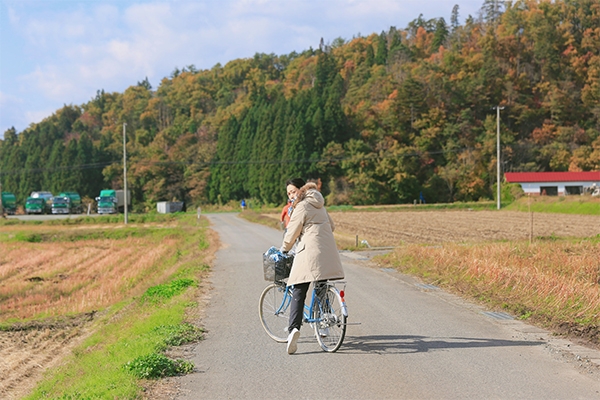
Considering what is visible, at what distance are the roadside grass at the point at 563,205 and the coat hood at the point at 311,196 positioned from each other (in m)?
39.3

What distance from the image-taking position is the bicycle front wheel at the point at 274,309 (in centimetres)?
835

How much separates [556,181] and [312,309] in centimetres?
6821

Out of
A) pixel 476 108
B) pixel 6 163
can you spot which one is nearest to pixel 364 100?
pixel 476 108

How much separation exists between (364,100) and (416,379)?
8875 centimetres

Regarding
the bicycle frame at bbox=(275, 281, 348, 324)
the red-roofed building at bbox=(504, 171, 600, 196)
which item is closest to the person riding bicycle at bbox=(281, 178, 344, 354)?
the bicycle frame at bbox=(275, 281, 348, 324)

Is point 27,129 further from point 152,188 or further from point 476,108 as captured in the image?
point 476,108

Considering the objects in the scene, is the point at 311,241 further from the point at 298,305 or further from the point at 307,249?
the point at 298,305

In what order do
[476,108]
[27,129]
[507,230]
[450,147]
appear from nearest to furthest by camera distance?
1. [507,230]
2. [450,147]
3. [476,108]
4. [27,129]

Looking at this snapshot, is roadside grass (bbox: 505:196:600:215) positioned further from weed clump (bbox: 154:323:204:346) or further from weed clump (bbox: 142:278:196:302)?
weed clump (bbox: 154:323:204:346)

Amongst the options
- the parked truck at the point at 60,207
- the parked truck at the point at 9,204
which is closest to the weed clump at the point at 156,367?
the parked truck at the point at 60,207

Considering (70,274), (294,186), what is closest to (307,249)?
(294,186)

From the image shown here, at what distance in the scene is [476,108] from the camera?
85.8m

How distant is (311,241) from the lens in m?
7.38

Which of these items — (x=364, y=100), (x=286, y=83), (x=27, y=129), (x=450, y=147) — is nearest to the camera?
(x=450, y=147)
